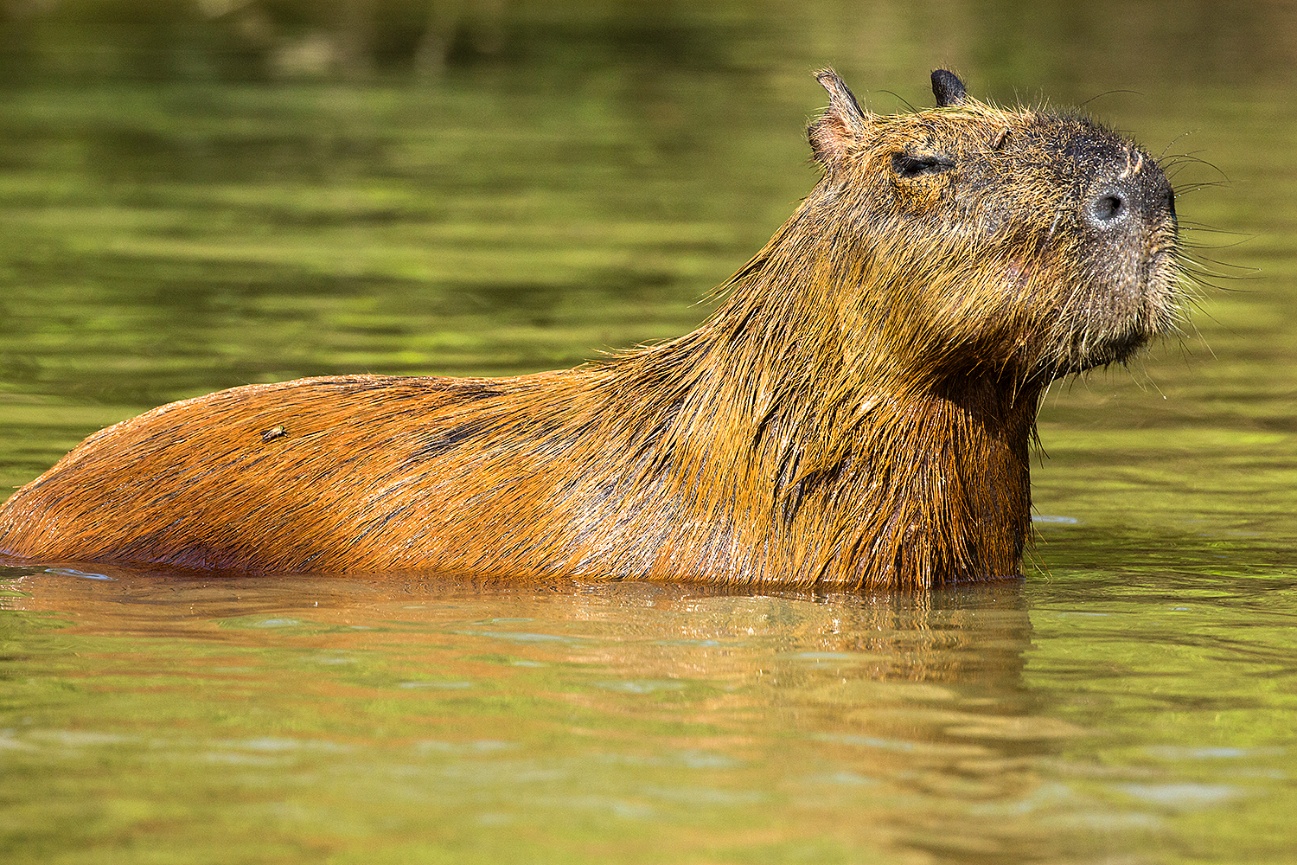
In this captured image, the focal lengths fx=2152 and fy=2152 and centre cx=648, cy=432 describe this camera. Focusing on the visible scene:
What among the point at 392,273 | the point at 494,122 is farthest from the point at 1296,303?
the point at 494,122

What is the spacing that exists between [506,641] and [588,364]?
152 cm

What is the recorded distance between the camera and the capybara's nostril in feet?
21.8

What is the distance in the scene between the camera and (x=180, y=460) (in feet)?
24.4

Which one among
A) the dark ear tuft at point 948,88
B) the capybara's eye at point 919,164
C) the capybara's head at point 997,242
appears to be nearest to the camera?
the capybara's head at point 997,242

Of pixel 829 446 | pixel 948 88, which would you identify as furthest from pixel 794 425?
pixel 948 88

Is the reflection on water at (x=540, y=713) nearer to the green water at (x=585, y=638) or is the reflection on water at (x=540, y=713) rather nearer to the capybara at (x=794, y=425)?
the green water at (x=585, y=638)

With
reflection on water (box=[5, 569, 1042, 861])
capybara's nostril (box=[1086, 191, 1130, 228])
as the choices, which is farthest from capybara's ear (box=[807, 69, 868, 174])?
reflection on water (box=[5, 569, 1042, 861])

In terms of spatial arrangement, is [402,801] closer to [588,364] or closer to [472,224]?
[588,364]

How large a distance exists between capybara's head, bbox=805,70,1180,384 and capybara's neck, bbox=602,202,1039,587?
2.6 inches

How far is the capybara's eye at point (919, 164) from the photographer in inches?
269

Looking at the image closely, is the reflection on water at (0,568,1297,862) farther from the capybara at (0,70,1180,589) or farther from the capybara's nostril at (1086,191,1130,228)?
the capybara's nostril at (1086,191,1130,228)

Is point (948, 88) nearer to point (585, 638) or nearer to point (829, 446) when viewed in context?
point (829, 446)

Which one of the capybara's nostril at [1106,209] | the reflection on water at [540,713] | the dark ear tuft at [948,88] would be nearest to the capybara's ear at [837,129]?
the dark ear tuft at [948,88]

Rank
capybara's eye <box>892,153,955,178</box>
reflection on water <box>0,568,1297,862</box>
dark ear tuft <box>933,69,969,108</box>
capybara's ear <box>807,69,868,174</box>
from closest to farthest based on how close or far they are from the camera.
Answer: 1. reflection on water <box>0,568,1297,862</box>
2. capybara's eye <box>892,153,955,178</box>
3. capybara's ear <box>807,69,868,174</box>
4. dark ear tuft <box>933,69,969,108</box>
